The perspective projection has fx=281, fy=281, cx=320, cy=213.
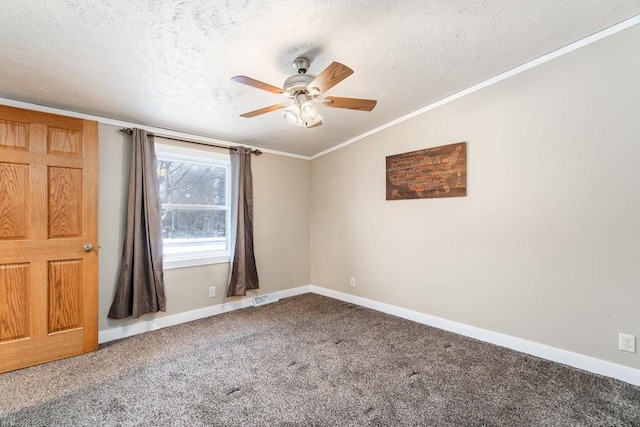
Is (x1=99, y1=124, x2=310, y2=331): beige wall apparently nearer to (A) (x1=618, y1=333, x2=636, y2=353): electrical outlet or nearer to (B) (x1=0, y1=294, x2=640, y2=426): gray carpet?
(B) (x1=0, y1=294, x2=640, y2=426): gray carpet

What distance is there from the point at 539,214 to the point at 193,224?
12.2ft

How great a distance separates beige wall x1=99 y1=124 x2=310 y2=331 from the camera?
285 cm

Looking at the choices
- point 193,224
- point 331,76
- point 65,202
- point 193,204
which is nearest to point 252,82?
point 331,76

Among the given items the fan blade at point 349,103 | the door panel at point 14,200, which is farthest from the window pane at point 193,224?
the fan blade at point 349,103

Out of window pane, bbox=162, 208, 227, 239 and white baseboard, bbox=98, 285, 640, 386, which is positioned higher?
window pane, bbox=162, 208, 227, 239

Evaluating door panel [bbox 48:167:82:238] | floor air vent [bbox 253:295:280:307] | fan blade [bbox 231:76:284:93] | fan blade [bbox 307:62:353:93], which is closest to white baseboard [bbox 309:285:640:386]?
floor air vent [bbox 253:295:280:307]

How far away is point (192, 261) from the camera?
11.2ft

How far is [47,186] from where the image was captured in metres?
2.45

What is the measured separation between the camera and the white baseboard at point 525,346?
6.91ft

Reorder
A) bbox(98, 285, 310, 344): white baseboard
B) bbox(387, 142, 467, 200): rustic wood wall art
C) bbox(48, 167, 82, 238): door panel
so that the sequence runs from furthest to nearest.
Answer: bbox(387, 142, 467, 200): rustic wood wall art → bbox(98, 285, 310, 344): white baseboard → bbox(48, 167, 82, 238): door panel

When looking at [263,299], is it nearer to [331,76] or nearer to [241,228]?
[241,228]

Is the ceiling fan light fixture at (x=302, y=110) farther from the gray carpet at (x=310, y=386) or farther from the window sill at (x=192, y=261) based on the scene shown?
the window sill at (x=192, y=261)

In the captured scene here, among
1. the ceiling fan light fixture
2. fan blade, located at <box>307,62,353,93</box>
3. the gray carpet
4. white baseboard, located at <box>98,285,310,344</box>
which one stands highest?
fan blade, located at <box>307,62,353,93</box>

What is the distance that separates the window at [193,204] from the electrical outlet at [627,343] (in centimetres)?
385
